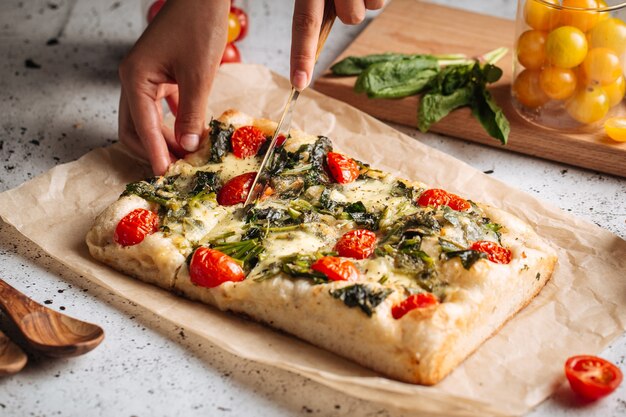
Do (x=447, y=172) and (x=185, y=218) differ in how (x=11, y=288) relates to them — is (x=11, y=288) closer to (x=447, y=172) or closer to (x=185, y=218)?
(x=185, y=218)

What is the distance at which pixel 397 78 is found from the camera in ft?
22.7

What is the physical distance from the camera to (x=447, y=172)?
613 cm

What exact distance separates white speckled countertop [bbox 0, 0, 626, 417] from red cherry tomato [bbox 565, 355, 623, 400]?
0.25 feet

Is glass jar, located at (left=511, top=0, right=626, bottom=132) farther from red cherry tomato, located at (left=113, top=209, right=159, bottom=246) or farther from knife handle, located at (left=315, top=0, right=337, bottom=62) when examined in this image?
red cherry tomato, located at (left=113, top=209, right=159, bottom=246)

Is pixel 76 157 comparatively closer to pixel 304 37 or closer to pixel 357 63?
pixel 304 37

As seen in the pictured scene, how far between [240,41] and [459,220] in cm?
403

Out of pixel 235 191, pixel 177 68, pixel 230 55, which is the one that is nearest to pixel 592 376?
pixel 235 191

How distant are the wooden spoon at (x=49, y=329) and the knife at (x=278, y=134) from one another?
51.1 inches

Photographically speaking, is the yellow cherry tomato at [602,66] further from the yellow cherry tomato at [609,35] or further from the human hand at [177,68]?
the human hand at [177,68]

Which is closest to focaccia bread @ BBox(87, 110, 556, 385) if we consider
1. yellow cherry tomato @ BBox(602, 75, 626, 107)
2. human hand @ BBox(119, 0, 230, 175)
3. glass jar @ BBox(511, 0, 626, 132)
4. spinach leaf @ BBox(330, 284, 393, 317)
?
spinach leaf @ BBox(330, 284, 393, 317)

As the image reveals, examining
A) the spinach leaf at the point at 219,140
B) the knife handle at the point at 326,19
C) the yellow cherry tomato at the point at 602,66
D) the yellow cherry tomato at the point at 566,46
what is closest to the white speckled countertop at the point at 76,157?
the yellow cherry tomato at the point at 602,66

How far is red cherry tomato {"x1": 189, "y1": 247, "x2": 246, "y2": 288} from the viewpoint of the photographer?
15.3 ft

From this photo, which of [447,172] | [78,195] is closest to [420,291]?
[447,172]

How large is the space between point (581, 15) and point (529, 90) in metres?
0.68
